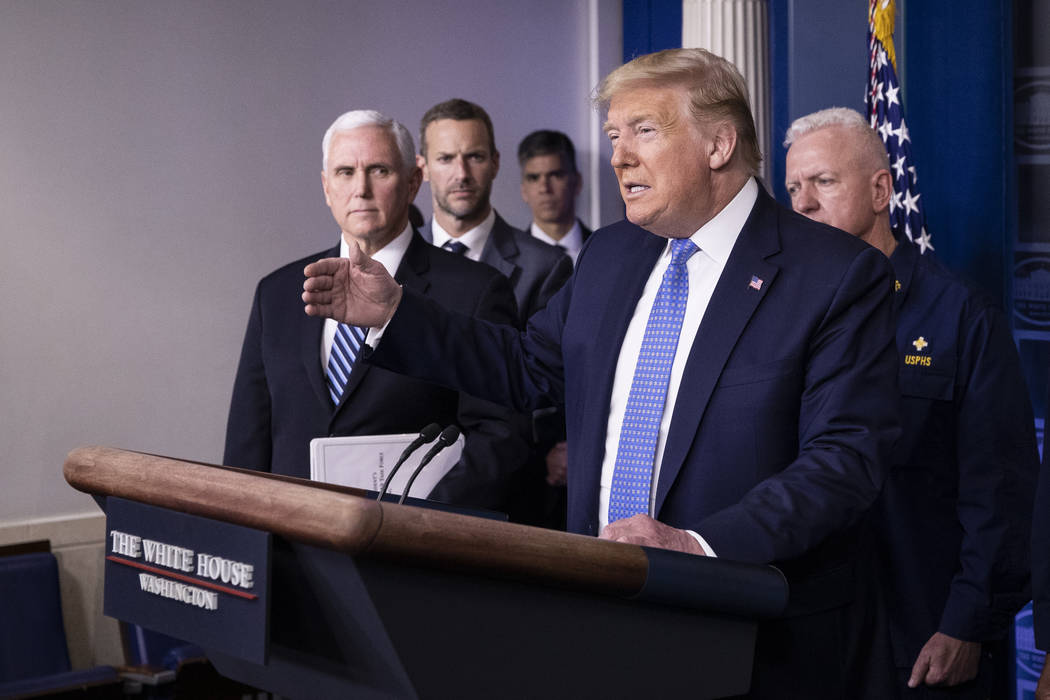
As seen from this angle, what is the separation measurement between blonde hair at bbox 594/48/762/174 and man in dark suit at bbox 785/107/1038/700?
38.1 inches

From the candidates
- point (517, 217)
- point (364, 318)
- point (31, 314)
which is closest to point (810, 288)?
point (364, 318)

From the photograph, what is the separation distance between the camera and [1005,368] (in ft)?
8.59

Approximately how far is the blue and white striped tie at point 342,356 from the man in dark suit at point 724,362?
65 centimetres

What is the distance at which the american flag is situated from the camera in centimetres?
332

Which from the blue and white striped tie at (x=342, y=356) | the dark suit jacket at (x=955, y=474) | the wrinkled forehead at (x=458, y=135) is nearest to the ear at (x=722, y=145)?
the dark suit jacket at (x=955, y=474)

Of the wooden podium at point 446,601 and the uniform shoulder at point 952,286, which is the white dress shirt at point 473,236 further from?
the wooden podium at point 446,601

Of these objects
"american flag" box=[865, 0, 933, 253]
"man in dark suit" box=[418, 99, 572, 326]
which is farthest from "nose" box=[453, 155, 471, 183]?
"american flag" box=[865, 0, 933, 253]

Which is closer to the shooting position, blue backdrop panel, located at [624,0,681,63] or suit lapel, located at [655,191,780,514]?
suit lapel, located at [655,191,780,514]

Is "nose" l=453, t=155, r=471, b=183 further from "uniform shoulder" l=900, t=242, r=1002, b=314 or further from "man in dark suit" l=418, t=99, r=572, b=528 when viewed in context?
"uniform shoulder" l=900, t=242, r=1002, b=314

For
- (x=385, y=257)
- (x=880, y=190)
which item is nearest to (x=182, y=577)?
(x=385, y=257)

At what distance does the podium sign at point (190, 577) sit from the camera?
1.16 meters

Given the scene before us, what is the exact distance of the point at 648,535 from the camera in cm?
140

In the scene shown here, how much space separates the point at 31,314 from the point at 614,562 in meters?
3.87

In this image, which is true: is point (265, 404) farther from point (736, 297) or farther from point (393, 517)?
point (393, 517)
